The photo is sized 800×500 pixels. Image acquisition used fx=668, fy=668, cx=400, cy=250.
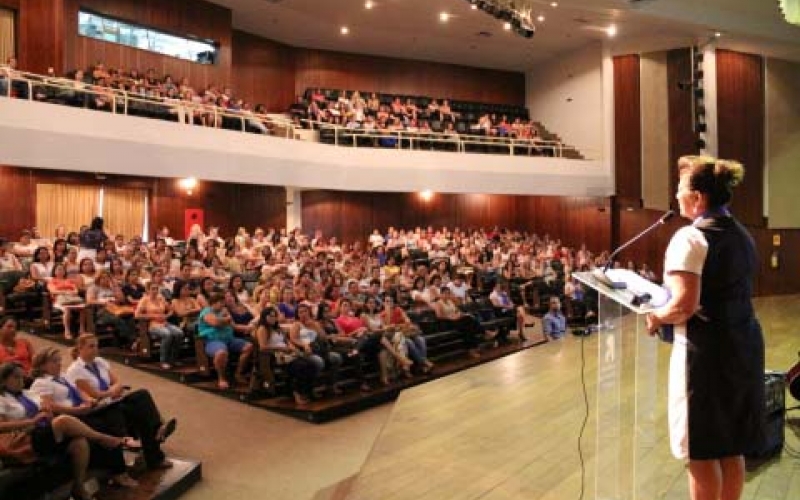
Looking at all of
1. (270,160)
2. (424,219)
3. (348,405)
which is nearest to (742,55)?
(424,219)

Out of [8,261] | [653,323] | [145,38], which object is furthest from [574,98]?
[653,323]

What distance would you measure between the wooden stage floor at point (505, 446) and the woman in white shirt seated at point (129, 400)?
111 centimetres

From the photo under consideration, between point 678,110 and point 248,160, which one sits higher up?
point 678,110

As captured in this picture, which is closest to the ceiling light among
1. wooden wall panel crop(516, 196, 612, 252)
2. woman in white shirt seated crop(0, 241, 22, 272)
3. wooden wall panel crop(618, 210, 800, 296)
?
woman in white shirt seated crop(0, 241, 22, 272)

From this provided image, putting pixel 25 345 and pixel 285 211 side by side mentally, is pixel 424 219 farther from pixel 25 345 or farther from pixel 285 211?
pixel 25 345

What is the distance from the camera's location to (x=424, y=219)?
17922 millimetres

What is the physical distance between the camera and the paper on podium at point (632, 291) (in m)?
2.14

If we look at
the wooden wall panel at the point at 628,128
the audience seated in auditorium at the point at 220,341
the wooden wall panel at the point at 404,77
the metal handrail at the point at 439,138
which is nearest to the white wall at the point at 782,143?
the wooden wall panel at the point at 628,128

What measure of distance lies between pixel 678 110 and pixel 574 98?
3194 millimetres

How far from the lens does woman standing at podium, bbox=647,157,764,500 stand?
1962 mm

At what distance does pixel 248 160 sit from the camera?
508 inches

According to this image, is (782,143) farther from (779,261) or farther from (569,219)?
(569,219)

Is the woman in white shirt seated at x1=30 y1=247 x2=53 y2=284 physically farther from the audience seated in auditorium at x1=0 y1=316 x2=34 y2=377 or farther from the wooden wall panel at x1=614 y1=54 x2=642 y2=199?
the wooden wall panel at x1=614 y1=54 x2=642 y2=199

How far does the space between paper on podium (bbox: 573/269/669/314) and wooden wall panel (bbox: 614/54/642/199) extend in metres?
15.0
